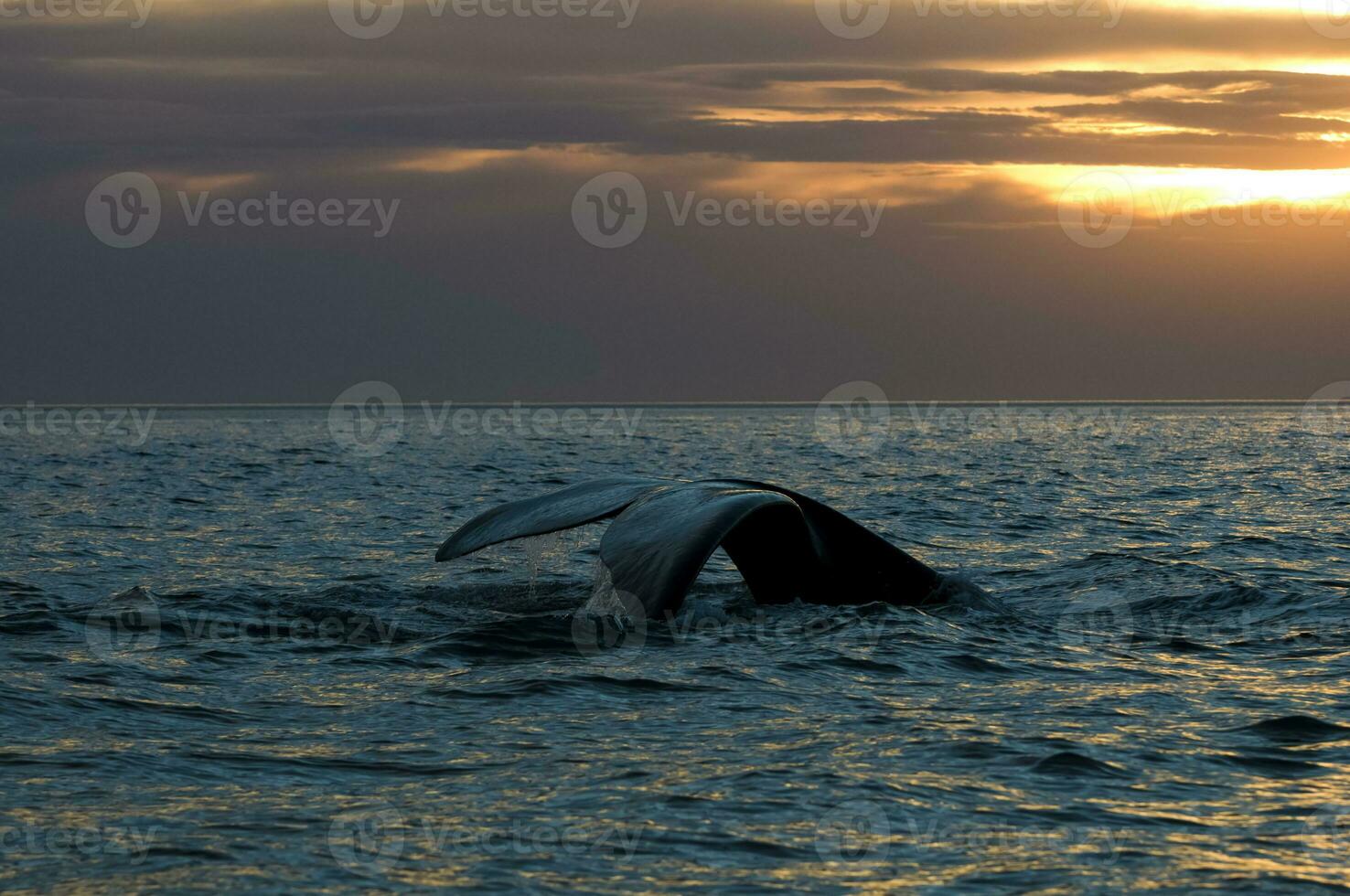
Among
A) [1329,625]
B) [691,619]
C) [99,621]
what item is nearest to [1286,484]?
[1329,625]

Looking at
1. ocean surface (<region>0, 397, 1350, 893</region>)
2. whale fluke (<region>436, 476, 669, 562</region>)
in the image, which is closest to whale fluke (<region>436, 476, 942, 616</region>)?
whale fluke (<region>436, 476, 669, 562</region>)

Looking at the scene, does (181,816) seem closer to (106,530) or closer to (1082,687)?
(1082,687)

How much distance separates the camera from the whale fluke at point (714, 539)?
25.4ft

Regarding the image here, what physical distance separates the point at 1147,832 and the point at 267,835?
3.00 m

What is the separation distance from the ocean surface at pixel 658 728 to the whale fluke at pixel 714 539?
0.24 metres

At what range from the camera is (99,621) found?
10148 millimetres

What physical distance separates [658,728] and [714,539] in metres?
1.20

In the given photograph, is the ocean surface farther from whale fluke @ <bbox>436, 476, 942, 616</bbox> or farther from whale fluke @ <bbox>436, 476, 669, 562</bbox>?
whale fluke @ <bbox>436, 476, 669, 562</bbox>

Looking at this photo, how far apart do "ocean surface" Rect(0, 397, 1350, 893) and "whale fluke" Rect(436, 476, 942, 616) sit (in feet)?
0.80

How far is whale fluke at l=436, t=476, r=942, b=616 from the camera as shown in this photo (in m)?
7.75

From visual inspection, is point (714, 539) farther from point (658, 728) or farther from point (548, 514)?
point (548, 514)

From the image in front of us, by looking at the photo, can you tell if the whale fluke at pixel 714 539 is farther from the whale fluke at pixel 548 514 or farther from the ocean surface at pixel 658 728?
the ocean surface at pixel 658 728

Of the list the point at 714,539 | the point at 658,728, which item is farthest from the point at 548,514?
the point at 658,728

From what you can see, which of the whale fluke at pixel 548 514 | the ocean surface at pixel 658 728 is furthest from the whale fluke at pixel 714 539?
the ocean surface at pixel 658 728
